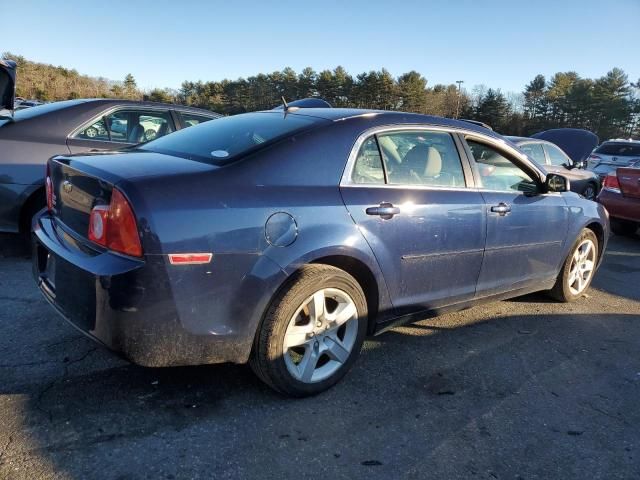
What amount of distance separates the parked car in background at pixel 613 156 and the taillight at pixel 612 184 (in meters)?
6.83

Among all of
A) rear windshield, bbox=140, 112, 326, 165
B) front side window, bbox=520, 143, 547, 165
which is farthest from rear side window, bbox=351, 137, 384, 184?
front side window, bbox=520, 143, 547, 165

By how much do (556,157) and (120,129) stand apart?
8.98m

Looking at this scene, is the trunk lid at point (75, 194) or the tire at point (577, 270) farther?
the tire at point (577, 270)

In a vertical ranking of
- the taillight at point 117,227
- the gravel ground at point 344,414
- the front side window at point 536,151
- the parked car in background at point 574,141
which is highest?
the parked car in background at point 574,141

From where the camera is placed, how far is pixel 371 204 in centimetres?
289

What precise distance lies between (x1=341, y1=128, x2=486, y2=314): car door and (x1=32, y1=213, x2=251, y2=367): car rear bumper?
101 cm

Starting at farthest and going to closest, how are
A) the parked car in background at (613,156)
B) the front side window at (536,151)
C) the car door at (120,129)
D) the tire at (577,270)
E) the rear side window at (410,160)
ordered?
the parked car in background at (613,156) → the front side window at (536,151) → the car door at (120,129) → the tire at (577,270) → the rear side window at (410,160)

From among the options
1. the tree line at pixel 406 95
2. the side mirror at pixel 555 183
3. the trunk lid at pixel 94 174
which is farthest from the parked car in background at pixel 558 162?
the tree line at pixel 406 95

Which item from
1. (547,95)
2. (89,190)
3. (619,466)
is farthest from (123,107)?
(547,95)

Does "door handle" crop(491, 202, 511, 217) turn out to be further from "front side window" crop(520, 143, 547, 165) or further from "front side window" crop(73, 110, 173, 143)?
"front side window" crop(520, 143, 547, 165)

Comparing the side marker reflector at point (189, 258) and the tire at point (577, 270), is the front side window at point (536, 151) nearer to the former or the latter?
the tire at point (577, 270)

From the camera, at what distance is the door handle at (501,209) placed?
11.8 feet

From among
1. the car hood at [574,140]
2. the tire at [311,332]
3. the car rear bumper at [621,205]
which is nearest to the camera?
the tire at [311,332]

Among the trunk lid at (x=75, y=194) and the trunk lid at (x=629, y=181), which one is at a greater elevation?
the trunk lid at (x=629, y=181)
